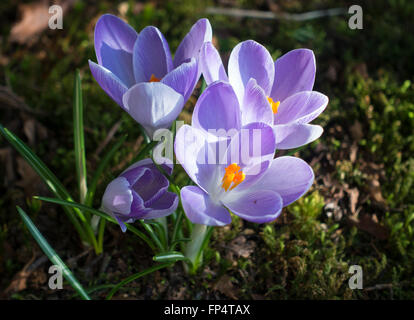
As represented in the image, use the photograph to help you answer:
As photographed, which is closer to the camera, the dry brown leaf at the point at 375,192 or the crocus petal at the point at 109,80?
the crocus petal at the point at 109,80

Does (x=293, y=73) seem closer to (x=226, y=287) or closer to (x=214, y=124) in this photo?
(x=214, y=124)

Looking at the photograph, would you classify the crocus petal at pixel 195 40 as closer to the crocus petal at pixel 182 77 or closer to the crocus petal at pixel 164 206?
the crocus petal at pixel 182 77

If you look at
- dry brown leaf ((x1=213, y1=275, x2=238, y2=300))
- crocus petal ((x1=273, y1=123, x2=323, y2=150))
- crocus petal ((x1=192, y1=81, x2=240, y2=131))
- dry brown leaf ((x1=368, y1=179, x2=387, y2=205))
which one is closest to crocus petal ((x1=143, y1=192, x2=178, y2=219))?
crocus petal ((x1=192, y1=81, x2=240, y2=131))

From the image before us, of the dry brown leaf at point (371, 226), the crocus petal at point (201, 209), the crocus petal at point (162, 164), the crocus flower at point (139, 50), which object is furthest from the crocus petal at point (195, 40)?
the dry brown leaf at point (371, 226)

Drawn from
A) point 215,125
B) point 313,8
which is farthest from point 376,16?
point 215,125

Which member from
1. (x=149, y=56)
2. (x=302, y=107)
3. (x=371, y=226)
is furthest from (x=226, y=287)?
(x=149, y=56)

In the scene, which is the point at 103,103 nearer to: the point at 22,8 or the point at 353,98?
the point at 22,8
